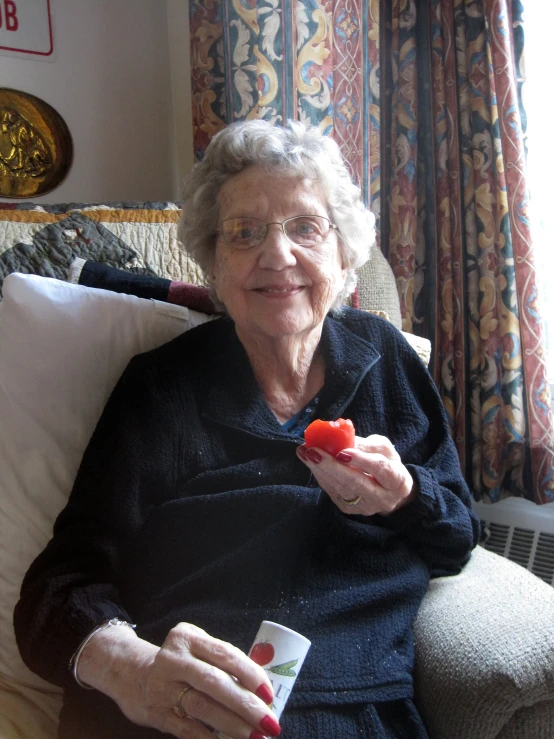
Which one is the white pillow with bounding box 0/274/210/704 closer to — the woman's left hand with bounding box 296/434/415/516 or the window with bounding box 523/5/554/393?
the woman's left hand with bounding box 296/434/415/516

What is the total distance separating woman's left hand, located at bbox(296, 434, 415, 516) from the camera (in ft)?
2.91

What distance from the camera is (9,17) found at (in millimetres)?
1945

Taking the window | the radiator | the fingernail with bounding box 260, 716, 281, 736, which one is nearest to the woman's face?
the fingernail with bounding box 260, 716, 281, 736

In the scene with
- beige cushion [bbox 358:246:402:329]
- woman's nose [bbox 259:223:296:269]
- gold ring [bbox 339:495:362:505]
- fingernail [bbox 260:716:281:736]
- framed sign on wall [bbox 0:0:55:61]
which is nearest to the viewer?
fingernail [bbox 260:716:281:736]

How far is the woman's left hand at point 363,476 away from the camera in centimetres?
89

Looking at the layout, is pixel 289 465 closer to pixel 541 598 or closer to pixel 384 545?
pixel 384 545

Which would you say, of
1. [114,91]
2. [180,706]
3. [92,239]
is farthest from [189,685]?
[114,91]

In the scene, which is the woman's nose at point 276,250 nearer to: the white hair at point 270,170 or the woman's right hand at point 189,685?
the white hair at point 270,170

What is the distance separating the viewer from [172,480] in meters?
1.02

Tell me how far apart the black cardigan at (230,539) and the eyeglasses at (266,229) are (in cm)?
20

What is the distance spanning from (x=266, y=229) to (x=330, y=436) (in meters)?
0.43

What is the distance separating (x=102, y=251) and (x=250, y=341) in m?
0.44

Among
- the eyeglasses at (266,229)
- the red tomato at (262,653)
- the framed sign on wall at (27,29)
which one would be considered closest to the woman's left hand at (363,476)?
the red tomato at (262,653)

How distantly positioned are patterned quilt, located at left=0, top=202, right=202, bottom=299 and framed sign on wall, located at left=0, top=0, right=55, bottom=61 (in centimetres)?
81
